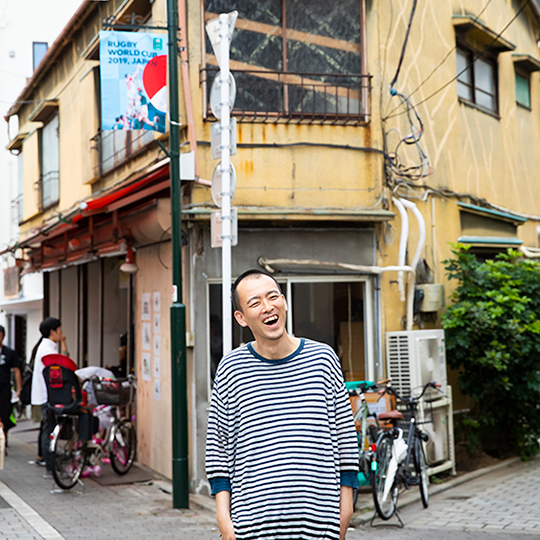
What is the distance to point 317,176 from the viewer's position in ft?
30.9

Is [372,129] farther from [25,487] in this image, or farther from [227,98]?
[25,487]

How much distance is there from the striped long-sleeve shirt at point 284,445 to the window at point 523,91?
12451mm

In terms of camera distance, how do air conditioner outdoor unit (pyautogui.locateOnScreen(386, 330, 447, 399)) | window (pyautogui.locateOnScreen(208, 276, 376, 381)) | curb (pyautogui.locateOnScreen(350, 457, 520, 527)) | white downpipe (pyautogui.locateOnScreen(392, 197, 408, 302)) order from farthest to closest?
white downpipe (pyautogui.locateOnScreen(392, 197, 408, 302)) < window (pyautogui.locateOnScreen(208, 276, 376, 381)) < air conditioner outdoor unit (pyautogui.locateOnScreen(386, 330, 447, 399)) < curb (pyautogui.locateOnScreen(350, 457, 520, 527))

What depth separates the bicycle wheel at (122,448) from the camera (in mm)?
9950

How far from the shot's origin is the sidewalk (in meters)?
7.27

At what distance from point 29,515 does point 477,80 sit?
9638 mm

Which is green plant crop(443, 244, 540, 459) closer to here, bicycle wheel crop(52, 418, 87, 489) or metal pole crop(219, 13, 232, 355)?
metal pole crop(219, 13, 232, 355)

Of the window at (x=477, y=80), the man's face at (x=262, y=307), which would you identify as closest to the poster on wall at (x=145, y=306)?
the window at (x=477, y=80)

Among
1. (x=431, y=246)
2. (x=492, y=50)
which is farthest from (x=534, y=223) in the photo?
(x=431, y=246)

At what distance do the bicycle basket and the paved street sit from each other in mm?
1070

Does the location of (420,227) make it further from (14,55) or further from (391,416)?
(14,55)

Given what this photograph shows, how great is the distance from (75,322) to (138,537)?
30.2ft

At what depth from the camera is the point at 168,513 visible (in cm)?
805

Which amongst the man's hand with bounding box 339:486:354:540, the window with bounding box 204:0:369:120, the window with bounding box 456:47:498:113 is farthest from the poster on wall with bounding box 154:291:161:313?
the man's hand with bounding box 339:486:354:540
